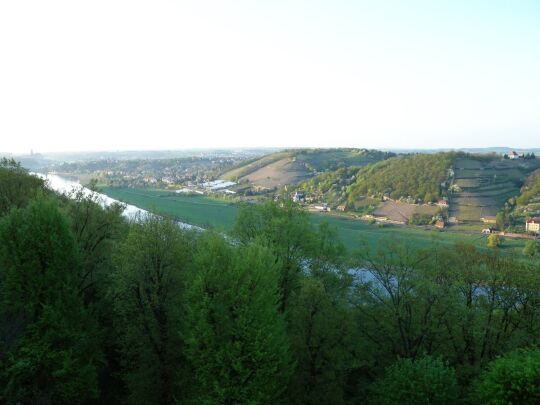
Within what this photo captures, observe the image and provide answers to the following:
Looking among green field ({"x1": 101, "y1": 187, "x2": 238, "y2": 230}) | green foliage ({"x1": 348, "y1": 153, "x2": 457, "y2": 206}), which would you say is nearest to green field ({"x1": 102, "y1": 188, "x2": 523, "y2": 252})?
green field ({"x1": 101, "y1": 187, "x2": 238, "y2": 230})

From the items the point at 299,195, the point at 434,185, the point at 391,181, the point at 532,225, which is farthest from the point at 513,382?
the point at 299,195

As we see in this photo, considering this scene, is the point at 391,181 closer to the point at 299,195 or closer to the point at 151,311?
the point at 299,195

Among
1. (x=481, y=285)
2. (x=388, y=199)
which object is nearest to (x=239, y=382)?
(x=481, y=285)

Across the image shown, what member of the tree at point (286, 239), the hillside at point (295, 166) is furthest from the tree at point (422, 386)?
the hillside at point (295, 166)

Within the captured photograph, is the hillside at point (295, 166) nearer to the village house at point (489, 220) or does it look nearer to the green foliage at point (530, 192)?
the green foliage at point (530, 192)

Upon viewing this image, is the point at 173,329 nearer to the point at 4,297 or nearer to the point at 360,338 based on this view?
the point at 4,297

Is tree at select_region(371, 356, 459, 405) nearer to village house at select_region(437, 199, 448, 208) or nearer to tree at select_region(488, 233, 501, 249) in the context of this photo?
tree at select_region(488, 233, 501, 249)
